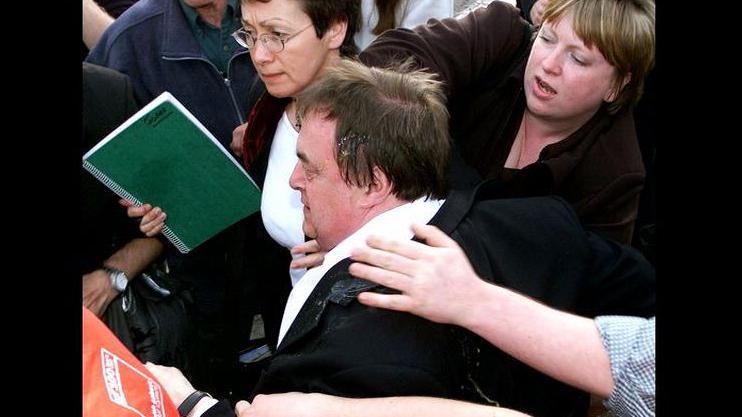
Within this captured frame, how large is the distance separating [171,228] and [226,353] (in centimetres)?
61

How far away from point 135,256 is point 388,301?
1106 mm

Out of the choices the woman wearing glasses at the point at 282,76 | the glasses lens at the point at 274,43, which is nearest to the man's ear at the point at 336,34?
the woman wearing glasses at the point at 282,76

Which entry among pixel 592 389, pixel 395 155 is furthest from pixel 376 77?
pixel 592 389

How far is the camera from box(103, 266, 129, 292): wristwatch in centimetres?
227

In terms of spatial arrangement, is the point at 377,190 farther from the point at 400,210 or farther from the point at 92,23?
→ the point at 92,23

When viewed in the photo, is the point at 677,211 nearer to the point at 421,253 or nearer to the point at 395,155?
the point at 421,253

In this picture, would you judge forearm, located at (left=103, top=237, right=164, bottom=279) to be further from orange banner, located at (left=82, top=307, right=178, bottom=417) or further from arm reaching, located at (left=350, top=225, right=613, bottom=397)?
arm reaching, located at (left=350, top=225, right=613, bottom=397)

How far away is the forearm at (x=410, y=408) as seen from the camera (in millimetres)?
1403

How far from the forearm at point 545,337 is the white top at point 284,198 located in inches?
32.6

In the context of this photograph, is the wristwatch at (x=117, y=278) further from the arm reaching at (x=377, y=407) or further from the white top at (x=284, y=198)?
the arm reaching at (x=377, y=407)

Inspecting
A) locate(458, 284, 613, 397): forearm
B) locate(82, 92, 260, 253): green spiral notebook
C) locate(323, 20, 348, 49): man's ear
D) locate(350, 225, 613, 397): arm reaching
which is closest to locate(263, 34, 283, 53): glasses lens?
locate(323, 20, 348, 49): man's ear

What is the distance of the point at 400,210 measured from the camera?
1.81 m

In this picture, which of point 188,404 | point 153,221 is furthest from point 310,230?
point 153,221

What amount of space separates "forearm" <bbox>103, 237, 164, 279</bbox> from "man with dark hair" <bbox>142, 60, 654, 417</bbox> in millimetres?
520
